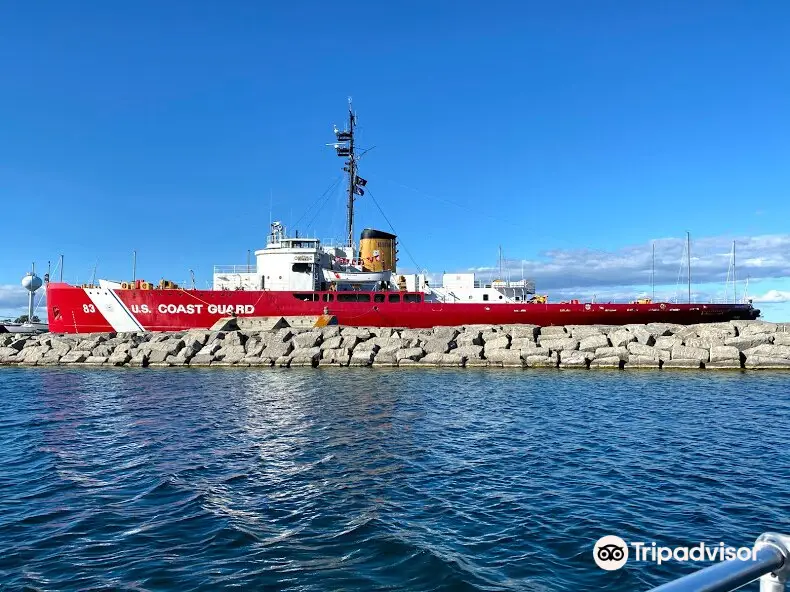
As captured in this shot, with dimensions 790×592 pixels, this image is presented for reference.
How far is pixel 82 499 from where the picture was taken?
26.5 feet

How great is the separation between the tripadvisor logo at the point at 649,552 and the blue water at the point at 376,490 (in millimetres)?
152

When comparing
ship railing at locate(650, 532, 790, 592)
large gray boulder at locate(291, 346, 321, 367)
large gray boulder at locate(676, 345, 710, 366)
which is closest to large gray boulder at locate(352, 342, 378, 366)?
large gray boulder at locate(291, 346, 321, 367)

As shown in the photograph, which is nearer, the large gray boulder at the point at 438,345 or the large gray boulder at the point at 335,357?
the large gray boulder at the point at 438,345

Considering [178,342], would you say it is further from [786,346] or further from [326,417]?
[786,346]

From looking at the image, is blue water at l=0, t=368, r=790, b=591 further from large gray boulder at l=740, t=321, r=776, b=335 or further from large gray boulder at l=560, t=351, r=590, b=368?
large gray boulder at l=740, t=321, r=776, b=335

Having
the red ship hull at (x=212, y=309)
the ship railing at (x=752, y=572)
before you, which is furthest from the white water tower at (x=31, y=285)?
the ship railing at (x=752, y=572)

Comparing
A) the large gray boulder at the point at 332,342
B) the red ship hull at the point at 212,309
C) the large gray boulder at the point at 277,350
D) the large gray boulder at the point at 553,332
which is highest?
the red ship hull at the point at 212,309

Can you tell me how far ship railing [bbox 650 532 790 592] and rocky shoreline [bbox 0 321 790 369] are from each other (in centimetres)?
2623

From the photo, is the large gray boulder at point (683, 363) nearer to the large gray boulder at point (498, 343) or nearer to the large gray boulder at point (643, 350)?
the large gray boulder at point (643, 350)

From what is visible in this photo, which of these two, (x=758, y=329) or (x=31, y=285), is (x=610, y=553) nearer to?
(x=758, y=329)

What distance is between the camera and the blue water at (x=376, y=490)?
5.92m

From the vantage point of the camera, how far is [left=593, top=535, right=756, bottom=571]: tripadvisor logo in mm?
5969

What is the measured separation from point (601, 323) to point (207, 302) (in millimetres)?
27667

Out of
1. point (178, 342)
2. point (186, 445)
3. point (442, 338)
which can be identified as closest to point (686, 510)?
point (186, 445)
